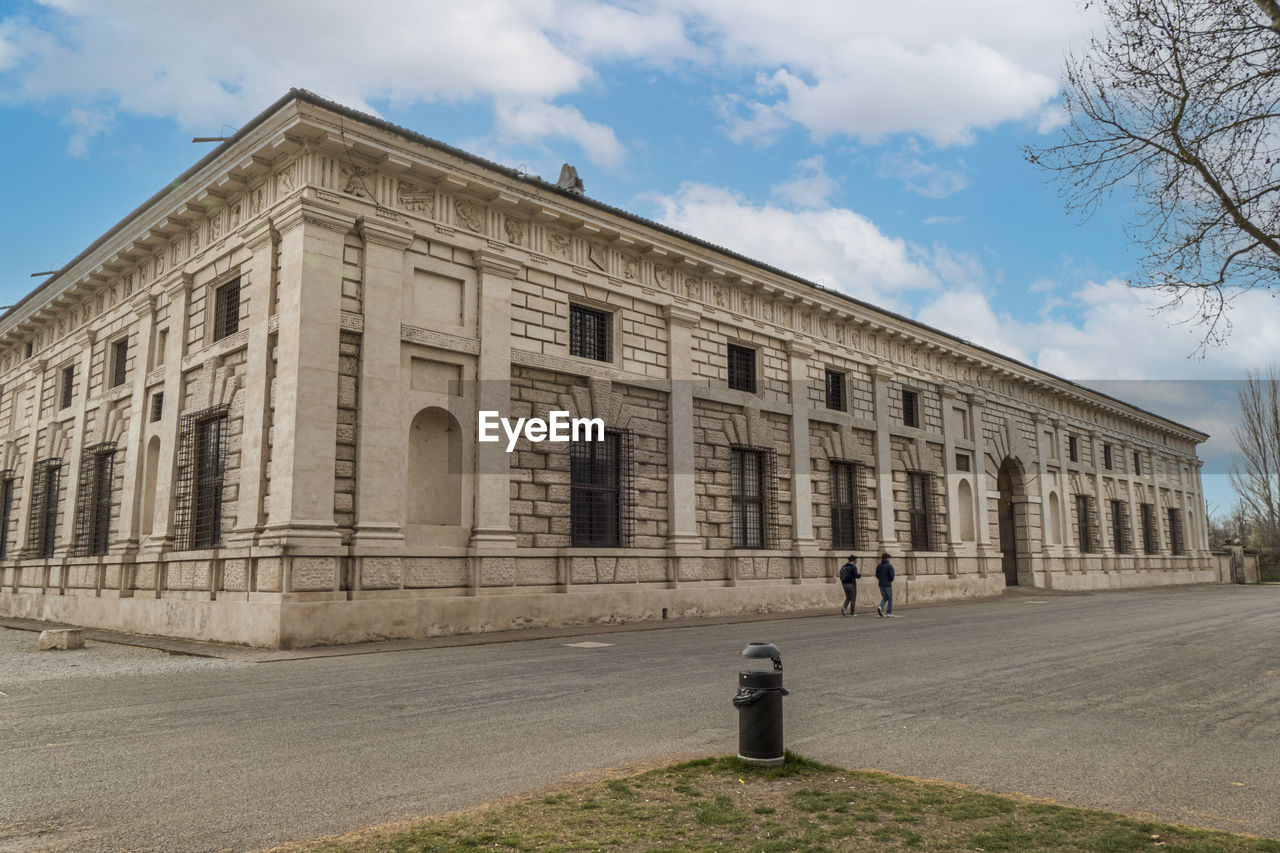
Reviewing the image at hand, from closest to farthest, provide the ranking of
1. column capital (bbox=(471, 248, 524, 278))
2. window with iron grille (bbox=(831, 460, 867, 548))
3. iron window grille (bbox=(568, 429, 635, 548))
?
1. column capital (bbox=(471, 248, 524, 278))
2. iron window grille (bbox=(568, 429, 635, 548))
3. window with iron grille (bbox=(831, 460, 867, 548))

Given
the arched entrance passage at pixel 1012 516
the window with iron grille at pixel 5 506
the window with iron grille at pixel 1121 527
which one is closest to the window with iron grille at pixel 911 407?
the arched entrance passage at pixel 1012 516

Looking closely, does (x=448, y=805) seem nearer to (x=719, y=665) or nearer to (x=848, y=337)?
(x=719, y=665)

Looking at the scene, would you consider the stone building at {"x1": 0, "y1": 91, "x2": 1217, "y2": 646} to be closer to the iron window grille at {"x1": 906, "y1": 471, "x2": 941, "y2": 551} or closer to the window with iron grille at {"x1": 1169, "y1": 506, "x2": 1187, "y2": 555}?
the iron window grille at {"x1": 906, "y1": 471, "x2": 941, "y2": 551}

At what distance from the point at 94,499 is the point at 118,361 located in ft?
11.2

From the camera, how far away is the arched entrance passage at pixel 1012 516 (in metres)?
34.3

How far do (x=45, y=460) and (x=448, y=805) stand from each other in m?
24.1

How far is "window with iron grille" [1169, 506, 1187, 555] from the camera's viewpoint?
47969mm

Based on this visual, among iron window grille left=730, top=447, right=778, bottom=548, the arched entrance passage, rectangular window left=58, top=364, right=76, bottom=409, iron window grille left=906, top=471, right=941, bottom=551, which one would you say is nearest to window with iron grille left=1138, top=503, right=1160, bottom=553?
the arched entrance passage

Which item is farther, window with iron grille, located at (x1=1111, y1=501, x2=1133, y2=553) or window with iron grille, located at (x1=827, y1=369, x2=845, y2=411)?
window with iron grille, located at (x1=1111, y1=501, x2=1133, y2=553)

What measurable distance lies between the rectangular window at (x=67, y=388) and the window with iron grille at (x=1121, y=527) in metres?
42.0

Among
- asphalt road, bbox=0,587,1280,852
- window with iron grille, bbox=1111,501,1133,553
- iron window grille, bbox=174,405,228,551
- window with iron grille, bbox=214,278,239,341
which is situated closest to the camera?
asphalt road, bbox=0,587,1280,852

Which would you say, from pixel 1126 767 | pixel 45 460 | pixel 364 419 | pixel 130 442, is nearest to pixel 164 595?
pixel 130 442

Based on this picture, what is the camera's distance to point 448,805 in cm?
507

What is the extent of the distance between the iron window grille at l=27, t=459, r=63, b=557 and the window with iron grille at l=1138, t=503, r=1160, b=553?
46.1 meters
